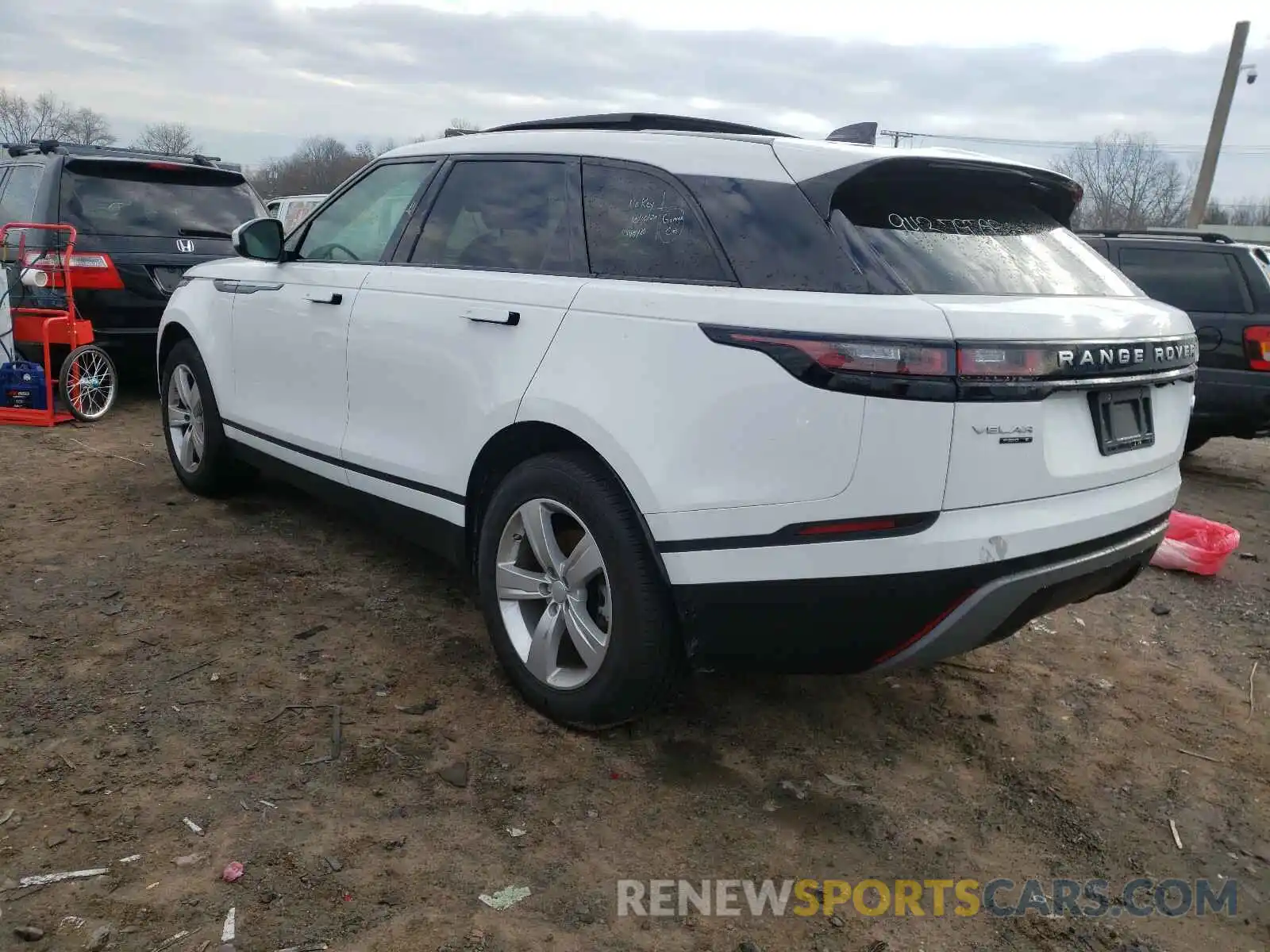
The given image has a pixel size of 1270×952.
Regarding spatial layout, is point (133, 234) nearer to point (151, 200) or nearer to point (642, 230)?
point (151, 200)

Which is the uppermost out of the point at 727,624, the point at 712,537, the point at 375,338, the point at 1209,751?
the point at 375,338

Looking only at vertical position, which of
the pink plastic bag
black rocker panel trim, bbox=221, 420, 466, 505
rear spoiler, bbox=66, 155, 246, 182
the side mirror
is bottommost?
the pink plastic bag

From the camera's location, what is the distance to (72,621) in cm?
377

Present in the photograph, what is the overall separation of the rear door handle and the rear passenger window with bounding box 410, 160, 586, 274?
178 mm

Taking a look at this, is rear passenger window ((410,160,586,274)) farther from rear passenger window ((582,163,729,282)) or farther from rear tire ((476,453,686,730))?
rear tire ((476,453,686,730))

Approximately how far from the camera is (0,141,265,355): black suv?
732cm

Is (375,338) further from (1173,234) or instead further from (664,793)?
(1173,234)

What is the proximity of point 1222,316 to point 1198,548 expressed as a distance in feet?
9.66

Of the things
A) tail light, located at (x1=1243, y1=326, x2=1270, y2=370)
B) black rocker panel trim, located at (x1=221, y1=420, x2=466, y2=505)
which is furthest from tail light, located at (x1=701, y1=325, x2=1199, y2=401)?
tail light, located at (x1=1243, y1=326, x2=1270, y2=370)

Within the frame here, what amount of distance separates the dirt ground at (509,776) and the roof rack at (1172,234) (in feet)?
13.7

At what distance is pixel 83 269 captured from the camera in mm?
7277

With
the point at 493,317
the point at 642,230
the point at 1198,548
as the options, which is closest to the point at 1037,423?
the point at 642,230

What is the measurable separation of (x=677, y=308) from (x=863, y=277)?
0.49 m

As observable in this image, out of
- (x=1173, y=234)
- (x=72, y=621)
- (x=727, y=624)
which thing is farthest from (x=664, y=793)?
(x=1173, y=234)
